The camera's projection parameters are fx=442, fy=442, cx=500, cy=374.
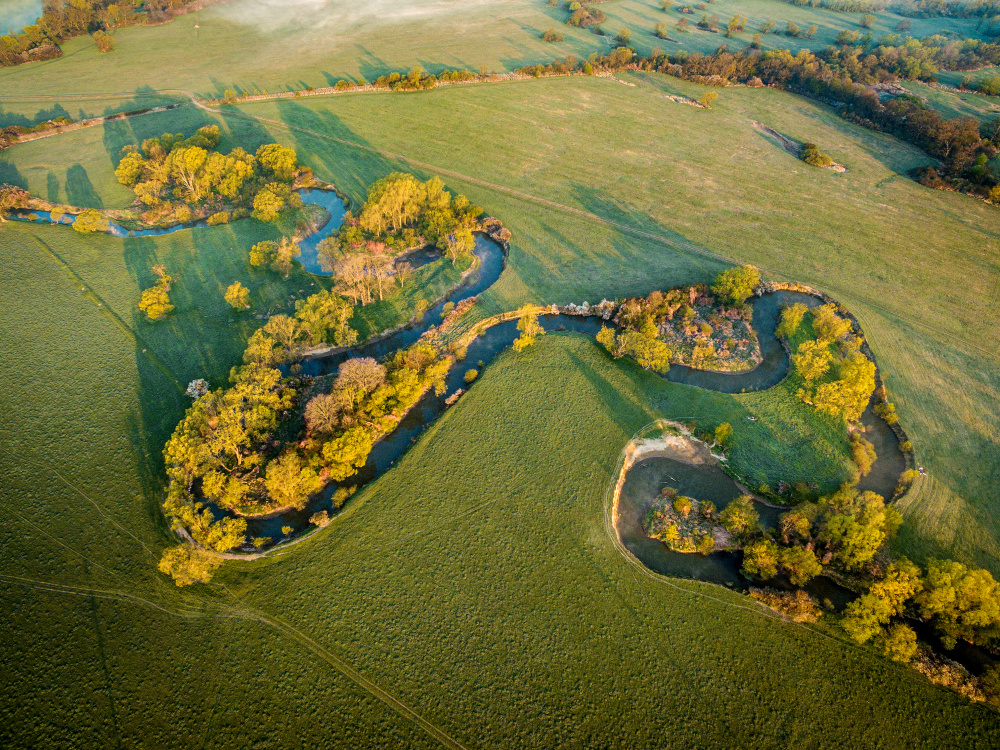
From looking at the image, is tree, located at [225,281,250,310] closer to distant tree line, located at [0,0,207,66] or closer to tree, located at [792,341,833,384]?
tree, located at [792,341,833,384]

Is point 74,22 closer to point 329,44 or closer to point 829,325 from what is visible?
point 329,44

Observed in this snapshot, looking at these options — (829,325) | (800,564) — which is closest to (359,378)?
(800,564)

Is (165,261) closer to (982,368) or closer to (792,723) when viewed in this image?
(792,723)

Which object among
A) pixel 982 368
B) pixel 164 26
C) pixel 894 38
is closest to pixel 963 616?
pixel 982 368

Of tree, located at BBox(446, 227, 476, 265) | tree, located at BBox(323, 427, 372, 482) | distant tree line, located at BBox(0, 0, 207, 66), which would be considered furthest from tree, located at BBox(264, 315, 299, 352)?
distant tree line, located at BBox(0, 0, 207, 66)

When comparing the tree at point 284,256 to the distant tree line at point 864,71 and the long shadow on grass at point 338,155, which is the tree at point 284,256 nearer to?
the long shadow on grass at point 338,155

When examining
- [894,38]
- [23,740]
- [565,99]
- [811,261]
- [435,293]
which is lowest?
[23,740]

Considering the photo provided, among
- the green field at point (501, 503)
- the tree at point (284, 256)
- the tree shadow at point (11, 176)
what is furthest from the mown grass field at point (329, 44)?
the tree at point (284, 256)

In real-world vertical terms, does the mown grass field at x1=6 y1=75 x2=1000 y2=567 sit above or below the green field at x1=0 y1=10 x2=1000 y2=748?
above
